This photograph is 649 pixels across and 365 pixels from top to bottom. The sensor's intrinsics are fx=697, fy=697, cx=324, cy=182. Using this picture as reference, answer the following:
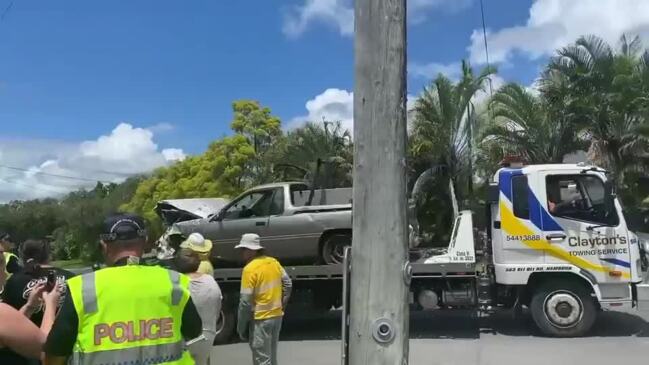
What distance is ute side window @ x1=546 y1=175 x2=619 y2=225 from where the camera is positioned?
33.0ft

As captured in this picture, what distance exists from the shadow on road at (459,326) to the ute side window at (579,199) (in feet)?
6.11

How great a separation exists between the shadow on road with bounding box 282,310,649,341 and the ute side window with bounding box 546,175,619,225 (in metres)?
1.86

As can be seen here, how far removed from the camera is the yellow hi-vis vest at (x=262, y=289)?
7.28 m

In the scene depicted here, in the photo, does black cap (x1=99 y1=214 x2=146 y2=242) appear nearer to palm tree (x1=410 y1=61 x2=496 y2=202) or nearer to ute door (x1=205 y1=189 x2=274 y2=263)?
ute door (x1=205 y1=189 x2=274 y2=263)

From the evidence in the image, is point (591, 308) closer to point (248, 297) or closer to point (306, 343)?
point (306, 343)

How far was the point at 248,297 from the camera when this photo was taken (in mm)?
7273

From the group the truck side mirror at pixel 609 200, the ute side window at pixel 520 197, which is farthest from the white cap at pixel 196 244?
the truck side mirror at pixel 609 200

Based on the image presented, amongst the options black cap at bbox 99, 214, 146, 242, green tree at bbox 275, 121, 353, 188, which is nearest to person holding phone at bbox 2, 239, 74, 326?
black cap at bbox 99, 214, 146, 242

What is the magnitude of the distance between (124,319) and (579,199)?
8806 mm

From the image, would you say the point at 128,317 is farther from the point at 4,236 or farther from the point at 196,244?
the point at 4,236

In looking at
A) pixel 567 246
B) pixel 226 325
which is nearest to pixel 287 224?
pixel 226 325

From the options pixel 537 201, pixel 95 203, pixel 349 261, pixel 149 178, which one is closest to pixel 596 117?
pixel 537 201

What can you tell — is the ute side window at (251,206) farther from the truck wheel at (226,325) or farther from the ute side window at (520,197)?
the ute side window at (520,197)

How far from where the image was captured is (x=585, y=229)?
33.2ft
